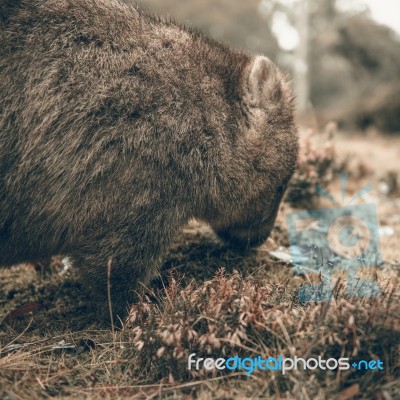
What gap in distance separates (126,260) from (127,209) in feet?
1.04

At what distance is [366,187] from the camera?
6.44 meters

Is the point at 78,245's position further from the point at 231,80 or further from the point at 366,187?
the point at 366,187

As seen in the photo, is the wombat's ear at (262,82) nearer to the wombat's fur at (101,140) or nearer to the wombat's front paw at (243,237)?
the wombat's fur at (101,140)

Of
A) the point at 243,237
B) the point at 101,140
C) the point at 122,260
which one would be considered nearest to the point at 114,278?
the point at 122,260

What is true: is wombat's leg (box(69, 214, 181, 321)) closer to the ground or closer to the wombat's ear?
the ground

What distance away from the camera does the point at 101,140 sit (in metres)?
3.30

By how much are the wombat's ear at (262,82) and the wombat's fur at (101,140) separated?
0.35 metres

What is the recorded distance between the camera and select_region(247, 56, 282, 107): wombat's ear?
386cm

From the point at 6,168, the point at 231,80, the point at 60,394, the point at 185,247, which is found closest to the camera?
the point at 60,394

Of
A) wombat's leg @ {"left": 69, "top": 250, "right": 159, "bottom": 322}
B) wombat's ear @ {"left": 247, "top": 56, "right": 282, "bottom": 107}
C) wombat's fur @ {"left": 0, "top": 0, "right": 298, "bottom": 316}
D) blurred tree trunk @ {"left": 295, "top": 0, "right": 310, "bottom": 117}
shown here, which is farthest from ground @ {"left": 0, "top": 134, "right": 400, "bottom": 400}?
blurred tree trunk @ {"left": 295, "top": 0, "right": 310, "bottom": 117}

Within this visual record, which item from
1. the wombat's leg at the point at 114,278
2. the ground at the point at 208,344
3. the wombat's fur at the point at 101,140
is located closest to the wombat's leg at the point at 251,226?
the wombat's fur at the point at 101,140

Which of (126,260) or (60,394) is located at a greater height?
(126,260)

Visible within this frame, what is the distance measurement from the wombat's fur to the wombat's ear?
35 centimetres

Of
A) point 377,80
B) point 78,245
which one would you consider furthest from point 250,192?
point 377,80
